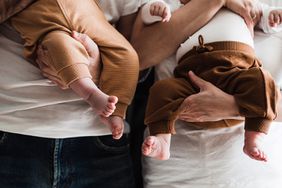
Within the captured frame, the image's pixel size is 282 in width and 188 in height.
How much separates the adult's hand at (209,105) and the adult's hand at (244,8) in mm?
227

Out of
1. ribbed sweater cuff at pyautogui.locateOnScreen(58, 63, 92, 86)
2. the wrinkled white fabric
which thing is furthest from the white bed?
ribbed sweater cuff at pyautogui.locateOnScreen(58, 63, 92, 86)

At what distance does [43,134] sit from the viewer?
1034 mm

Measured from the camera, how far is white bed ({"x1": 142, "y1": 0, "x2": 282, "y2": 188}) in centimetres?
107

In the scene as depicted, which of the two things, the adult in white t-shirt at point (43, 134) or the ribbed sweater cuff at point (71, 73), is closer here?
the ribbed sweater cuff at point (71, 73)

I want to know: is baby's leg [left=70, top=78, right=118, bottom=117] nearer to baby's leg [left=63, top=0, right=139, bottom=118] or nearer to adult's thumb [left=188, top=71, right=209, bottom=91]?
baby's leg [left=63, top=0, right=139, bottom=118]

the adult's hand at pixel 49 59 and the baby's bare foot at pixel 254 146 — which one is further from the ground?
the adult's hand at pixel 49 59

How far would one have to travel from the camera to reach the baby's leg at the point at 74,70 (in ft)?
2.97

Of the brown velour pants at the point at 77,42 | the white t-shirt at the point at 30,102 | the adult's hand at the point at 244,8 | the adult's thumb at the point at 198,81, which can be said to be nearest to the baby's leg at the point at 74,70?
the brown velour pants at the point at 77,42

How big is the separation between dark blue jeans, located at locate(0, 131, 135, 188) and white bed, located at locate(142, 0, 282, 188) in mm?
123

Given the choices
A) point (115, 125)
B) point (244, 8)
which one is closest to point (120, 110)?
point (115, 125)

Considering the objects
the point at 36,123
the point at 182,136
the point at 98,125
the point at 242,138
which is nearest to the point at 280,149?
the point at 242,138

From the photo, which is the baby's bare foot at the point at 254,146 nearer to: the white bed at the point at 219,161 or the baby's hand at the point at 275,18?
the white bed at the point at 219,161

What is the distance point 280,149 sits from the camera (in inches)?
43.8

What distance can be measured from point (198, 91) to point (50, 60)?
366mm
